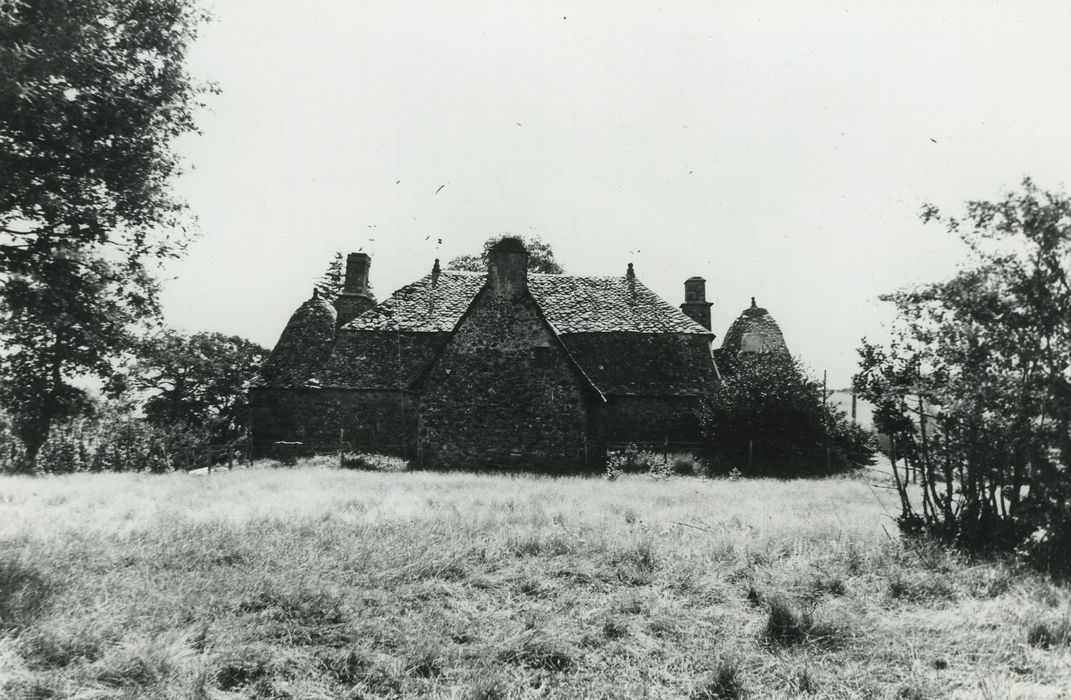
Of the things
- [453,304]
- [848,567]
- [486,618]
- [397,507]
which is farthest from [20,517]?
[453,304]

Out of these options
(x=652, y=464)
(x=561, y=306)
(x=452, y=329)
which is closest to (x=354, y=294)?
(x=452, y=329)

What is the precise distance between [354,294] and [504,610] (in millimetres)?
25742

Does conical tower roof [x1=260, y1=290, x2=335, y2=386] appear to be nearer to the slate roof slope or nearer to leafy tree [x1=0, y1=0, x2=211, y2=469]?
the slate roof slope

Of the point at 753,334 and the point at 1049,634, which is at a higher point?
the point at 753,334

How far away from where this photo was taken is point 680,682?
15.9ft

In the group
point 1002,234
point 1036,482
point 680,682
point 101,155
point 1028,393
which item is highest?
point 101,155

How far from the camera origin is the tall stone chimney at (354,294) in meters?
29.6

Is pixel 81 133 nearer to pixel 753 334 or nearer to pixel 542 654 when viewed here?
pixel 542 654

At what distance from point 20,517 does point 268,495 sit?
3.87 metres

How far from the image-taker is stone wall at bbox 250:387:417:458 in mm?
24906

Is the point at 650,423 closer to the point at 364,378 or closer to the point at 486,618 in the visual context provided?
the point at 364,378

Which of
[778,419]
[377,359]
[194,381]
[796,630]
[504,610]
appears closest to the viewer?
[796,630]

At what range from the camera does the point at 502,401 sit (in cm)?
2114

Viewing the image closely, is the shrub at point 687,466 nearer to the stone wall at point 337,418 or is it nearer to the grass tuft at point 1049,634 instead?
the stone wall at point 337,418
